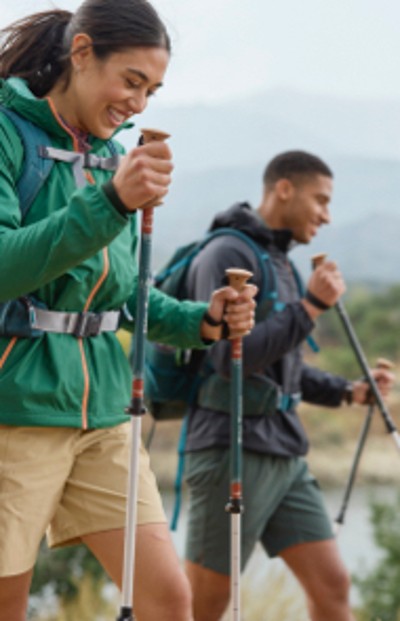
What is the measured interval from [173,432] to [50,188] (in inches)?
510

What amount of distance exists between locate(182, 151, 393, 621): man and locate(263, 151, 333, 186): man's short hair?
0.38 m

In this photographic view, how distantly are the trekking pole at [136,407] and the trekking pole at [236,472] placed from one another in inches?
12.9

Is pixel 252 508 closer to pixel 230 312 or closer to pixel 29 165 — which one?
pixel 230 312

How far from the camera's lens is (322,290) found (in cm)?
328

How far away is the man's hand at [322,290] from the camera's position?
327 centimetres

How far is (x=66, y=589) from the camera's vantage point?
21.6 ft

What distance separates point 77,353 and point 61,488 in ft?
0.92

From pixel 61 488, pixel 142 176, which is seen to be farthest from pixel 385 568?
pixel 142 176

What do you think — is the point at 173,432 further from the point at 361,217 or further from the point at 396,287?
the point at 361,217

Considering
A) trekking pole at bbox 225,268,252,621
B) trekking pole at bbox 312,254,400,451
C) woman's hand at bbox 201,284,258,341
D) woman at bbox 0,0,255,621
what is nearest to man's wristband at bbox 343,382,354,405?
trekking pole at bbox 312,254,400,451

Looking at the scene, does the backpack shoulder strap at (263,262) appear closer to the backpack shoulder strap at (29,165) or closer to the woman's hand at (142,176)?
the backpack shoulder strap at (29,165)

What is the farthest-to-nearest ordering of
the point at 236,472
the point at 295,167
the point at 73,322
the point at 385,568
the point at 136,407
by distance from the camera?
the point at 385,568 < the point at 295,167 < the point at 236,472 < the point at 73,322 < the point at 136,407

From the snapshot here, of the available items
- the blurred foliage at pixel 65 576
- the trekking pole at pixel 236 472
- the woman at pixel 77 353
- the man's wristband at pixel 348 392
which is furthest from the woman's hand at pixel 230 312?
the blurred foliage at pixel 65 576

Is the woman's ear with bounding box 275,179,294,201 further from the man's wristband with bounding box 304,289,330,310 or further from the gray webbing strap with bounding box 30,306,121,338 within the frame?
the gray webbing strap with bounding box 30,306,121,338
